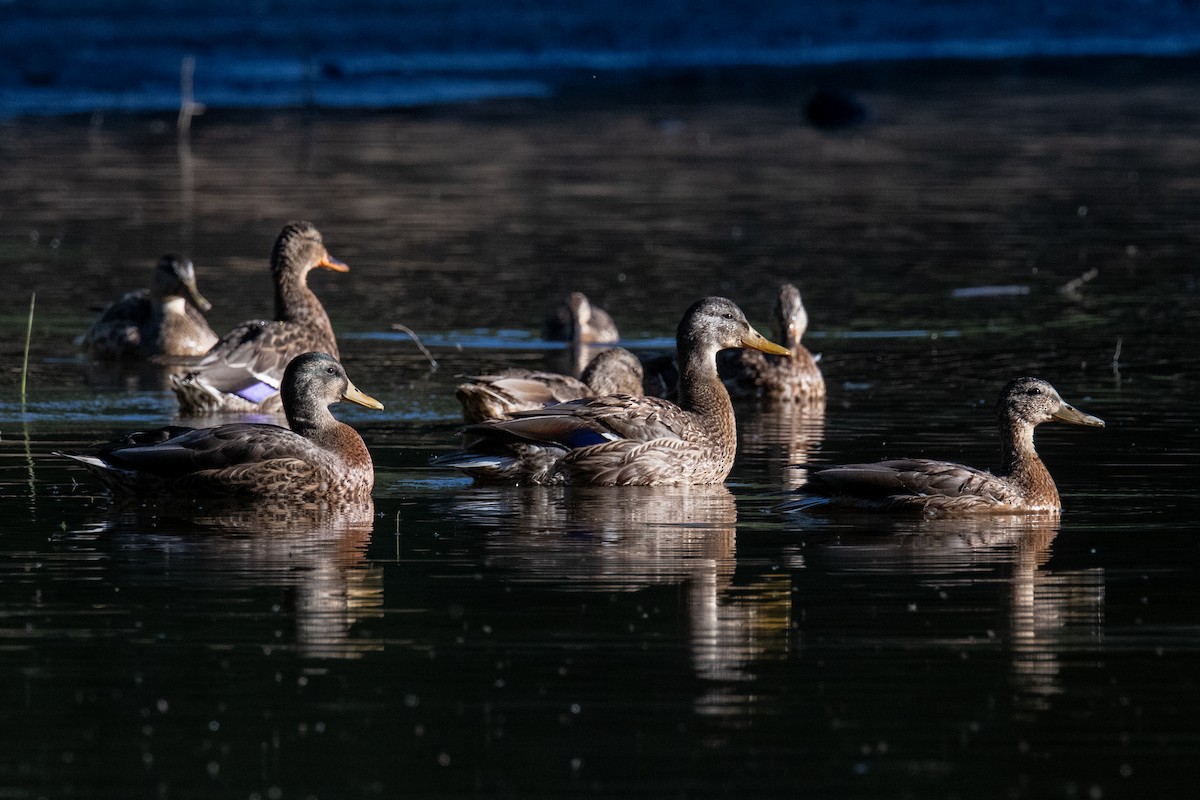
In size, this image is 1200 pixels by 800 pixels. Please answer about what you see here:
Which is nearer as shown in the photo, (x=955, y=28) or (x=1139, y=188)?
(x=1139, y=188)

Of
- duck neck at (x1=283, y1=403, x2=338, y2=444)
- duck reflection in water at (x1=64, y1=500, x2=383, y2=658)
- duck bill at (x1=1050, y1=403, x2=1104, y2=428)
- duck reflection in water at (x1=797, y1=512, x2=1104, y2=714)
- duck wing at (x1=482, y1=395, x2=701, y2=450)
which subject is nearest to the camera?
duck reflection in water at (x1=797, y1=512, x2=1104, y2=714)

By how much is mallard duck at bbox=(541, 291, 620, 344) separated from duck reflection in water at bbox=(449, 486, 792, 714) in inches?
236

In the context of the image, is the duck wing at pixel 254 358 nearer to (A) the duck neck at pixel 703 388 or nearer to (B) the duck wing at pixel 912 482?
(A) the duck neck at pixel 703 388

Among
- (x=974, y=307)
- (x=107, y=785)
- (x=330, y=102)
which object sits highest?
(x=330, y=102)

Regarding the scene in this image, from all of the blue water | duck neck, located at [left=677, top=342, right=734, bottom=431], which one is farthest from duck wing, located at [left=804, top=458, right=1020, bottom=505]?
the blue water

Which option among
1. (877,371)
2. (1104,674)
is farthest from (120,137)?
(1104,674)

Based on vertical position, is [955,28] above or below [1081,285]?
above

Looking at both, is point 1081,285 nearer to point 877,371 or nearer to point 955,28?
point 877,371

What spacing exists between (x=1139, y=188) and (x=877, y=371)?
15677 millimetres

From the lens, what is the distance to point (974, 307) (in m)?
21.1

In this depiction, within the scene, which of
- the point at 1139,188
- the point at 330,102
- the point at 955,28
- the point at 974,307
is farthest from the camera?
the point at 955,28

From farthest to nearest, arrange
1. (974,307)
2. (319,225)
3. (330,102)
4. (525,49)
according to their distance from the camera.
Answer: (525,49)
(330,102)
(319,225)
(974,307)

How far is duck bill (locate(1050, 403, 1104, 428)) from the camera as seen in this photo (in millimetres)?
12445

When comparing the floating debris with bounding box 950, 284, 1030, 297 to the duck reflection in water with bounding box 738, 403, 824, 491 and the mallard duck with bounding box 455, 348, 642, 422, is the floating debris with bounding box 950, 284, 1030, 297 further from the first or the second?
the mallard duck with bounding box 455, 348, 642, 422
